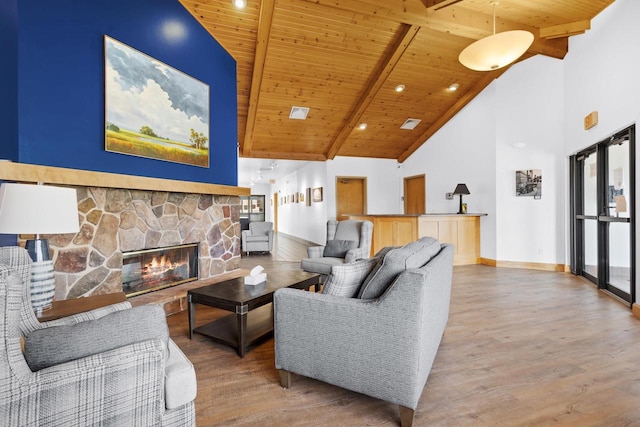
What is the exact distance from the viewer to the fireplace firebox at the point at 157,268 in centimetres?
313

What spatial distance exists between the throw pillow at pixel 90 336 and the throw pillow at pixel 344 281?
3.02 ft

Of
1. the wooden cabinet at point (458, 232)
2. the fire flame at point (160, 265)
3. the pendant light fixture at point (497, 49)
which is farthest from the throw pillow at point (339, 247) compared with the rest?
the pendant light fixture at point (497, 49)

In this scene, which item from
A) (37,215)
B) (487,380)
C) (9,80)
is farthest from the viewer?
(9,80)

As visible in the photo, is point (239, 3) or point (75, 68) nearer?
point (75, 68)

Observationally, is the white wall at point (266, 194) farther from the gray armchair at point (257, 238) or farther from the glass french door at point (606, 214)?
the glass french door at point (606, 214)

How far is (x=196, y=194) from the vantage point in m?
3.80

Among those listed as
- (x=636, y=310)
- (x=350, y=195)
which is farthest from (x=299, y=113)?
(x=636, y=310)

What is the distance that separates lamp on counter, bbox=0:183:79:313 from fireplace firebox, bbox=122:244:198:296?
4.20ft

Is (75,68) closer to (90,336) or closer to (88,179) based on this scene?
(88,179)

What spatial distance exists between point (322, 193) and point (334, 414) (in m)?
6.78

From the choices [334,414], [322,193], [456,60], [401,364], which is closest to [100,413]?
[334,414]

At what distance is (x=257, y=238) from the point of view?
7.46 metres

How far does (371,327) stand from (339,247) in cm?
278

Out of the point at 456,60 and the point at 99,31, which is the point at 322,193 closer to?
the point at 456,60
